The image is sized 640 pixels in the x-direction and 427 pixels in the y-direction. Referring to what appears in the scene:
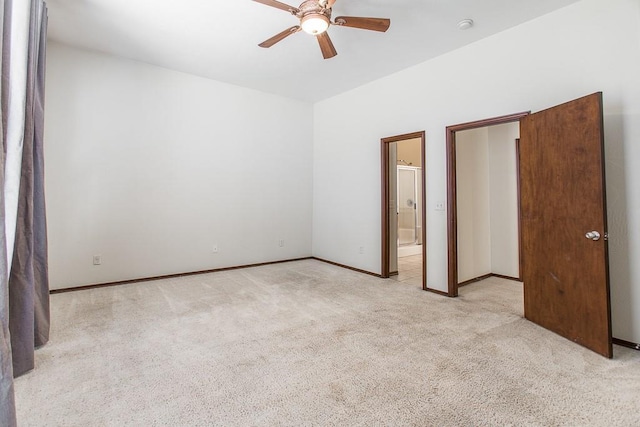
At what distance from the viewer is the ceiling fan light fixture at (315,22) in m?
2.36

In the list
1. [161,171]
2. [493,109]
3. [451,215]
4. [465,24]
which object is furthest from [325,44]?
[161,171]

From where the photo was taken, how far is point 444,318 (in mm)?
2814

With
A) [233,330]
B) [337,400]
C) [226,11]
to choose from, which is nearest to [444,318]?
[337,400]

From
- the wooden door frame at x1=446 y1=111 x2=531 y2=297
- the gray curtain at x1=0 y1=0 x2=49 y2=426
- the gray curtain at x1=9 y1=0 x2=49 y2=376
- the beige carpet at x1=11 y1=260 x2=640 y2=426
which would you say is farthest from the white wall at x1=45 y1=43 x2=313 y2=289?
the wooden door frame at x1=446 y1=111 x2=531 y2=297

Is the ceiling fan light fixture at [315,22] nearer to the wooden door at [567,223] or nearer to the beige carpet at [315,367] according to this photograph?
the wooden door at [567,223]

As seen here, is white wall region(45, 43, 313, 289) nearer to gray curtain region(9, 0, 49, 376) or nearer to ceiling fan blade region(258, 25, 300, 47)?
gray curtain region(9, 0, 49, 376)

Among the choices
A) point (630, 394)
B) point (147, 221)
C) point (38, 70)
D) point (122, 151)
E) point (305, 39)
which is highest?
point (305, 39)

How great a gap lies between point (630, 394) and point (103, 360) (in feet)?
10.7

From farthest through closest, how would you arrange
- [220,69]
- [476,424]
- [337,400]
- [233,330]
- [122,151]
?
[220,69] → [122,151] → [233,330] → [337,400] → [476,424]

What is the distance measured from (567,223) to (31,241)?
398 cm

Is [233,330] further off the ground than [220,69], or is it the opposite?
[220,69]

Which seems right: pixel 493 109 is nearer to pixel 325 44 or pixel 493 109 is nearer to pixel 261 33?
pixel 325 44

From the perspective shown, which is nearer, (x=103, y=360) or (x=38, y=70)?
(x=103, y=360)

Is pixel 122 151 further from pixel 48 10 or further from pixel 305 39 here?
pixel 305 39
